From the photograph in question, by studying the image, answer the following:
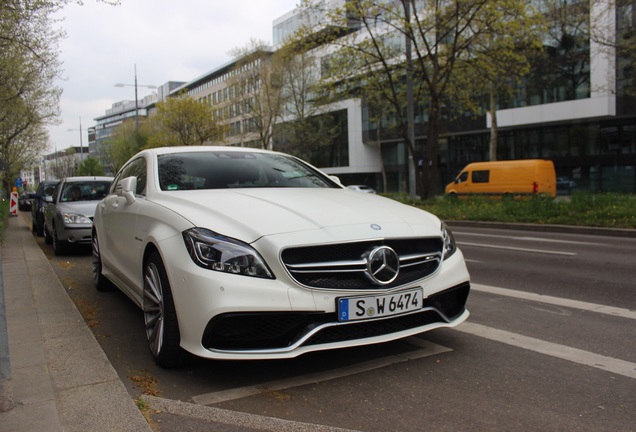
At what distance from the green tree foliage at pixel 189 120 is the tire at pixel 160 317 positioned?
1799 inches

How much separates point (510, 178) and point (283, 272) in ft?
91.3

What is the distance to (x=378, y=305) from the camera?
323cm

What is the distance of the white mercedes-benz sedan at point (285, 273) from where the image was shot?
3047 millimetres

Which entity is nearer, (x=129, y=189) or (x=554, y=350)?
(x=554, y=350)

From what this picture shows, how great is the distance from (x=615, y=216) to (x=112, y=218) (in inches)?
495

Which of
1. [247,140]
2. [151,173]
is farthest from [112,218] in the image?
[247,140]

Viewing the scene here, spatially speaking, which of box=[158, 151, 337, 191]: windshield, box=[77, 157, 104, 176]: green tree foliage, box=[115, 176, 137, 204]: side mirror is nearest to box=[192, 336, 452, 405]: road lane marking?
box=[158, 151, 337, 191]: windshield

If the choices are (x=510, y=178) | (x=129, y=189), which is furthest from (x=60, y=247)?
(x=510, y=178)

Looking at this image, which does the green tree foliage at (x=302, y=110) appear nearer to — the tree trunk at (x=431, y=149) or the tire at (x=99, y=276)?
the tree trunk at (x=431, y=149)

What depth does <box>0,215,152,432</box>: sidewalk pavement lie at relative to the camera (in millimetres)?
2684

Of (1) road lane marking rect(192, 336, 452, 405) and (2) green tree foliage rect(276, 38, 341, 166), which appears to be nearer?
(1) road lane marking rect(192, 336, 452, 405)

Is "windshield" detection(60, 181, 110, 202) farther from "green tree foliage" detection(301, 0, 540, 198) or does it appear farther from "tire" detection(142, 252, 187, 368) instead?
"green tree foliage" detection(301, 0, 540, 198)

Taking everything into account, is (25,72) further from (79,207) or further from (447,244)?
(447,244)

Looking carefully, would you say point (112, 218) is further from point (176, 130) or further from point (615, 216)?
point (176, 130)
